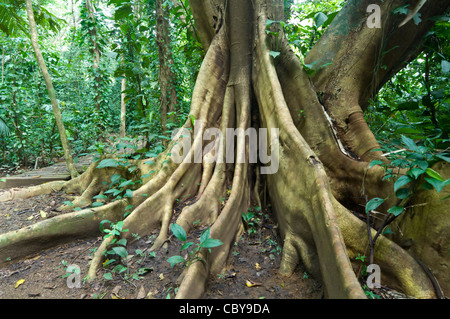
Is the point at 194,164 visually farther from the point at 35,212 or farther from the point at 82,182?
the point at 35,212

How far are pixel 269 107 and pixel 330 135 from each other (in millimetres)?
763

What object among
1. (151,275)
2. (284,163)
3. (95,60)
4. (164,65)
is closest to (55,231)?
(151,275)

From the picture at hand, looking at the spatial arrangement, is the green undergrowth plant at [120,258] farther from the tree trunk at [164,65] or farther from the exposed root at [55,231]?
the tree trunk at [164,65]

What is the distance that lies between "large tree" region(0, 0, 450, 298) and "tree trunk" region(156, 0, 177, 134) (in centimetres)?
87

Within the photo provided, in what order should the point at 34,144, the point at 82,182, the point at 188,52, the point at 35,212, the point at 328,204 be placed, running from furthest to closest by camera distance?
1. the point at 34,144
2. the point at 188,52
3. the point at 82,182
4. the point at 35,212
5. the point at 328,204

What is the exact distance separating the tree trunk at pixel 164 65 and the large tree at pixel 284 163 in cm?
87

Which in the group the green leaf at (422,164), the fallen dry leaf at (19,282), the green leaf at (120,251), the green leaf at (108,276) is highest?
the green leaf at (422,164)

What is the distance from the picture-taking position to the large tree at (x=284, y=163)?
1.84 m

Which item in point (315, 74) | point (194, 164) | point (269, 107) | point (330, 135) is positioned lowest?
point (194, 164)

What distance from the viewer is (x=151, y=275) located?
2.01 metres

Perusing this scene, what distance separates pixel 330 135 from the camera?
2.77 meters

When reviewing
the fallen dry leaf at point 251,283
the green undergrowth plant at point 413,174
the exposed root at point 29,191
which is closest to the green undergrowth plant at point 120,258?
the fallen dry leaf at point 251,283

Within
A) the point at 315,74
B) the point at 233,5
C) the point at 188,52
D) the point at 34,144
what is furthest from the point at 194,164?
the point at 34,144

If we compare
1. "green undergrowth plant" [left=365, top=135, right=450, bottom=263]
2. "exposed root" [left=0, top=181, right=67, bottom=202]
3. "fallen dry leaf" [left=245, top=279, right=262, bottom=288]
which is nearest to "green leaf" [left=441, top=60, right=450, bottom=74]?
"green undergrowth plant" [left=365, top=135, right=450, bottom=263]
